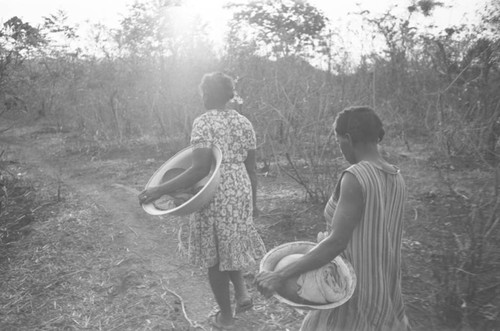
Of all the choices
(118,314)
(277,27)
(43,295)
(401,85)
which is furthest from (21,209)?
(277,27)

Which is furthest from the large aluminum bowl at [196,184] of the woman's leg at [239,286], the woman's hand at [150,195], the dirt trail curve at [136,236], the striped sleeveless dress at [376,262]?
the dirt trail curve at [136,236]

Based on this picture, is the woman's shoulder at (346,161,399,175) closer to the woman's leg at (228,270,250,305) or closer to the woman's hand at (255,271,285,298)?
the woman's hand at (255,271,285,298)

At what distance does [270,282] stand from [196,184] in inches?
39.0

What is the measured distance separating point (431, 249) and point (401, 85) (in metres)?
4.41

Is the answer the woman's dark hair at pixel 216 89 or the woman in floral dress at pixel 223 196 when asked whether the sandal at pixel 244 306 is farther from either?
the woman's dark hair at pixel 216 89

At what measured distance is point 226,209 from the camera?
227 cm

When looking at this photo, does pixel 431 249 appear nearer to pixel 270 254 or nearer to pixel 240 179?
pixel 240 179

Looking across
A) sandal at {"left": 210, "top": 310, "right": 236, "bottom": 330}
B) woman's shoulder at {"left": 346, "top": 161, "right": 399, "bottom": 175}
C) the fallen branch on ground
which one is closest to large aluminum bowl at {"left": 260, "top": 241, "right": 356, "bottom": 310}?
woman's shoulder at {"left": 346, "top": 161, "right": 399, "bottom": 175}

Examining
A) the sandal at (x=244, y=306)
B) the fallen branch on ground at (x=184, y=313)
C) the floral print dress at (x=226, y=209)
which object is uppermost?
the floral print dress at (x=226, y=209)

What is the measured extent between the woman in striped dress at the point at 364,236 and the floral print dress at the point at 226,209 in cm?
92

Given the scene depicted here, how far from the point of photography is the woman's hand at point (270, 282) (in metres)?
1.29

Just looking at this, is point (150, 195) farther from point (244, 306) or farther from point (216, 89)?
point (244, 306)

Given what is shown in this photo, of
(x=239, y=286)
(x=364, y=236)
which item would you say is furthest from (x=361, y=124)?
(x=239, y=286)

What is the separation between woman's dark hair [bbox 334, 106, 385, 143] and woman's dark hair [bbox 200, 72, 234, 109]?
105 centimetres
